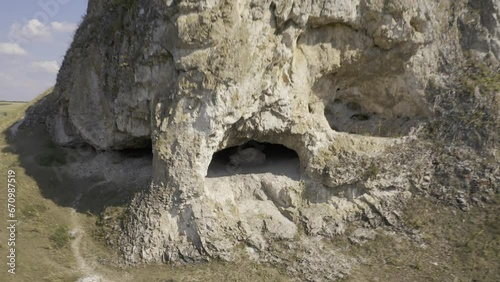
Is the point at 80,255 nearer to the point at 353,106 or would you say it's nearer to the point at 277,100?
the point at 277,100

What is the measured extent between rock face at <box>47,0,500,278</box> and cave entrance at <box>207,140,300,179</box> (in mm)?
703

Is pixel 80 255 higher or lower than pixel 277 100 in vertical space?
lower

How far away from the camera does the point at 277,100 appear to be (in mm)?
12953

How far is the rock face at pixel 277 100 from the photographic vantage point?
12.1 meters

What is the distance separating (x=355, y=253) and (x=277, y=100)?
5762 mm

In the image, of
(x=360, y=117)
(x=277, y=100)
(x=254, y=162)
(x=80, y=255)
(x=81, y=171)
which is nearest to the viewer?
(x=80, y=255)

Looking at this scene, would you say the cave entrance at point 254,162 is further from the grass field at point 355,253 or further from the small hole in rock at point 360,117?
the grass field at point 355,253

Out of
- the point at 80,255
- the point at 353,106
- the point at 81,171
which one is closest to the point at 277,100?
the point at 353,106

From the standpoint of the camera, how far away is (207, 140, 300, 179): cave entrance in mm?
14602

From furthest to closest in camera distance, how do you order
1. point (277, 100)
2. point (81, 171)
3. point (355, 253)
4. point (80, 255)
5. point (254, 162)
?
point (81, 171)
point (254, 162)
point (277, 100)
point (80, 255)
point (355, 253)

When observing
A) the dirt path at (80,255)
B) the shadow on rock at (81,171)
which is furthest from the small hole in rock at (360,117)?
the dirt path at (80,255)

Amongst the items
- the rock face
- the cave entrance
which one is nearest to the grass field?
the rock face

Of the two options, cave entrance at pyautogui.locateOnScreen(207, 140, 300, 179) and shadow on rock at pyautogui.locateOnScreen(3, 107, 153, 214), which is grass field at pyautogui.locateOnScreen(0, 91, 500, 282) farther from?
cave entrance at pyautogui.locateOnScreen(207, 140, 300, 179)

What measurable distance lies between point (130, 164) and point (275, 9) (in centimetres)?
942
